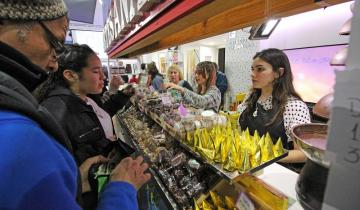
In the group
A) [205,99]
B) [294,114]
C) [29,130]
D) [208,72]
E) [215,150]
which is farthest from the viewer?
[208,72]

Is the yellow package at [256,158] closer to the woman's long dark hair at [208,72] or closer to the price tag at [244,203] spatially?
the price tag at [244,203]

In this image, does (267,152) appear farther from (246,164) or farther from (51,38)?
(51,38)

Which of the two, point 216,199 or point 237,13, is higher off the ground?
point 237,13

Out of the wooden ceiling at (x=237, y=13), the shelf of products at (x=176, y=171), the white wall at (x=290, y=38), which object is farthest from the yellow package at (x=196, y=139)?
the white wall at (x=290, y=38)

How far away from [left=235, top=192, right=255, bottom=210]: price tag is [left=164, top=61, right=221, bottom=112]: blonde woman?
5.71ft

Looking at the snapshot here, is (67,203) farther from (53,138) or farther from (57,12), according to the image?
(57,12)

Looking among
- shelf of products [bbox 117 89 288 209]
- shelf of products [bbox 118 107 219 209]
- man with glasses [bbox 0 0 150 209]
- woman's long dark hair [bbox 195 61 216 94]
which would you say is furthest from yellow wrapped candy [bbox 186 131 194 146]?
woman's long dark hair [bbox 195 61 216 94]

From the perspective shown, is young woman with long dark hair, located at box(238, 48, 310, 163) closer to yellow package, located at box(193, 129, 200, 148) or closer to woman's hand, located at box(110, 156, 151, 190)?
yellow package, located at box(193, 129, 200, 148)

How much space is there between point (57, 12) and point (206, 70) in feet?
7.81

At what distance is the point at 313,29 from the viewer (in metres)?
4.08

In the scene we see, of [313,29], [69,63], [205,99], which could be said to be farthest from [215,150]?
[313,29]

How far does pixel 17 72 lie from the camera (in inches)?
24.2

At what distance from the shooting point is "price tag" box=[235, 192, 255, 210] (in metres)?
Answer: 0.94

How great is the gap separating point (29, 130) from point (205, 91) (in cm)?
267
